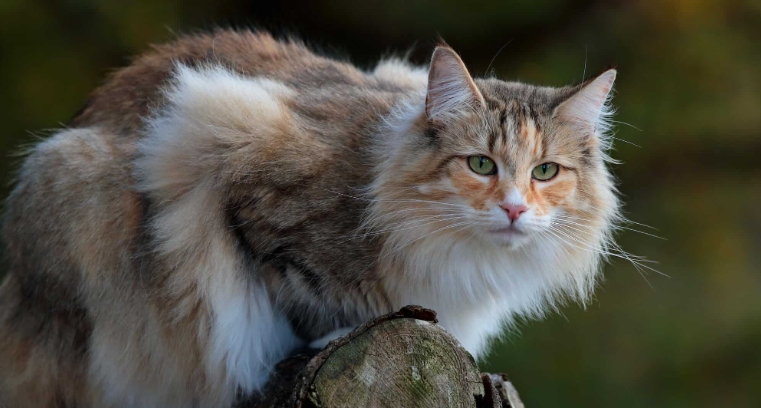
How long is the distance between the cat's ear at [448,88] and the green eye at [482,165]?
20 centimetres

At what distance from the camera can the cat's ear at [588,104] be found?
11.1ft

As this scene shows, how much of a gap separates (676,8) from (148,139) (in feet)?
15.4

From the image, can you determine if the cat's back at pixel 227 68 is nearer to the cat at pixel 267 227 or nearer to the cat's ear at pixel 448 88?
the cat at pixel 267 227

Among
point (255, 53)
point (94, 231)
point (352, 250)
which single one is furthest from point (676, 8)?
point (94, 231)

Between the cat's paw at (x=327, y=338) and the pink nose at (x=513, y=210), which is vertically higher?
the pink nose at (x=513, y=210)

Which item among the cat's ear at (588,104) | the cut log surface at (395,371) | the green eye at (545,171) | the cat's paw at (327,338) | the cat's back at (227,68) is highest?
the cat's back at (227,68)

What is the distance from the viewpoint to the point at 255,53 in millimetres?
4207

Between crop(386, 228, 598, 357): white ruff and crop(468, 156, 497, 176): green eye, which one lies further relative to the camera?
crop(386, 228, 598, 357): white ruff

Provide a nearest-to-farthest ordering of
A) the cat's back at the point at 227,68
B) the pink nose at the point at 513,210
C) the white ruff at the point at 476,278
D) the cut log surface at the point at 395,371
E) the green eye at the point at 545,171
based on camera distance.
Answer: the cut log surface at the point at 395,371
the pink nose at the point at 513,210
the green eye at the point at 545,171
the white ruff at the point at 476,278
the cat's back at the point at 227,68

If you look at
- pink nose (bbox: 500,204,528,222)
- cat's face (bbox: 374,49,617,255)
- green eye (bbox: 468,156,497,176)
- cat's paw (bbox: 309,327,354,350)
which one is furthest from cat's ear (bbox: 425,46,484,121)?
cat's paw (bbox: 309,327,354,350)

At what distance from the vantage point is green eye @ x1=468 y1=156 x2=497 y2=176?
3270 millimetres

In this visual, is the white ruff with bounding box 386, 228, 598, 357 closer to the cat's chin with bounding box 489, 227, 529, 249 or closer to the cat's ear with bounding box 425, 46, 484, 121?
the cat's chin with bounding box 489, 227, 529, 249

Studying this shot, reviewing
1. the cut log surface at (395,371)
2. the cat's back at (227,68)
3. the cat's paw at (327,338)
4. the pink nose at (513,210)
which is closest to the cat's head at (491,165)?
the pink nose at (513,210)

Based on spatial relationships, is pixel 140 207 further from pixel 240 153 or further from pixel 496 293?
pixel 496 293
